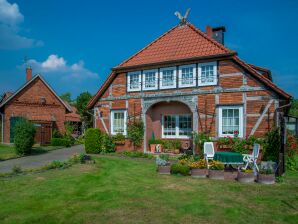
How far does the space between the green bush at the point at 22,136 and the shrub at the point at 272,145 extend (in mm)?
13522

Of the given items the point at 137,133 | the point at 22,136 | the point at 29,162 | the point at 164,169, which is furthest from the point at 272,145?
the point at 22,136

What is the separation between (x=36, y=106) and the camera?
26453 millimetres

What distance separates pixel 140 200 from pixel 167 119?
11.6m

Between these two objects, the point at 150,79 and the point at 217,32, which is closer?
the point at 150,79

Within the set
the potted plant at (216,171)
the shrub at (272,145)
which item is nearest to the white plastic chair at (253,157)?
the potted plant at (216,171)

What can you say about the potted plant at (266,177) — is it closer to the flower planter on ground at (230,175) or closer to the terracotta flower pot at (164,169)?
the flower planter on ground at (230,175)

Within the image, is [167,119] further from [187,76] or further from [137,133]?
[187,76]

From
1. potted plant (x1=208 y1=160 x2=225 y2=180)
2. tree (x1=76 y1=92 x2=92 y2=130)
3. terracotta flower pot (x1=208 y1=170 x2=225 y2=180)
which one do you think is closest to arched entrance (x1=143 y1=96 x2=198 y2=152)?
potted plant (x1=208 y1=160 x2=225 y2=180)

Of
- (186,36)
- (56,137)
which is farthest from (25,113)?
(186,36)

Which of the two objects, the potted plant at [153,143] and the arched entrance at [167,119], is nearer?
the arched entrance at [167,119]

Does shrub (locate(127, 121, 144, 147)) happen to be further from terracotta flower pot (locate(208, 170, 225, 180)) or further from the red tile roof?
terracotta flower pot (locate(208, 170, 225, 180))

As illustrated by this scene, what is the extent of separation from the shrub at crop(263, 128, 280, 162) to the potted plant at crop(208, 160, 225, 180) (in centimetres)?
421

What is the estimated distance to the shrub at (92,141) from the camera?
17.9 meters

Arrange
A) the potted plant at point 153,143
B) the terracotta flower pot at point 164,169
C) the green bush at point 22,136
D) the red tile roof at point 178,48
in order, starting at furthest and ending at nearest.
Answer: the potted plant at point 153,143 → the green bush at point 22,136 → the red tile roof at point 178,48 → the terracotta flower pot at point 164,169
